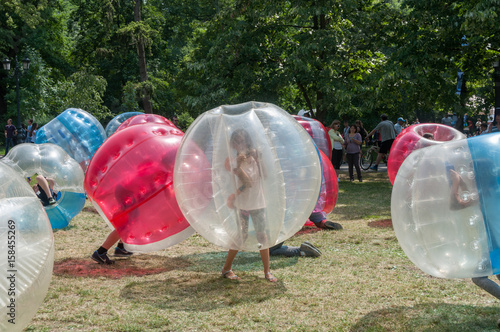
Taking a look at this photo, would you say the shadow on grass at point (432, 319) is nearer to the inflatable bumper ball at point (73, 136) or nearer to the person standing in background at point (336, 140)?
the inflatable bumper ball at point (73, 136)

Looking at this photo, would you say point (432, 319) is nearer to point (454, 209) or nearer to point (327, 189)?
point (454, 209)

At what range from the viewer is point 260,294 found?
17.1ft

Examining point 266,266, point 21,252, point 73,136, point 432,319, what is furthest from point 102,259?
point 73,136

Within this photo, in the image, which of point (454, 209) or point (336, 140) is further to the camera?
point (336, 140)

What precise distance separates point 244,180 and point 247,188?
0.27 feet

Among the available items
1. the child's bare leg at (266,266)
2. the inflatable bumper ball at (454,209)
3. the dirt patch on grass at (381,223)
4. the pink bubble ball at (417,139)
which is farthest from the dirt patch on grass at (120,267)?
the pink bubble ball at (417,139)

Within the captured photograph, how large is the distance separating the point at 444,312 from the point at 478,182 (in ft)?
4.36

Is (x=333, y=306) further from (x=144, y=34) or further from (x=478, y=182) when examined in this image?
(x=144, y=34)

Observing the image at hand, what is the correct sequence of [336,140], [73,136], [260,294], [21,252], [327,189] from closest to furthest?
[21,252] < [260,294] < [327,189] < [73,136] < [336,140]

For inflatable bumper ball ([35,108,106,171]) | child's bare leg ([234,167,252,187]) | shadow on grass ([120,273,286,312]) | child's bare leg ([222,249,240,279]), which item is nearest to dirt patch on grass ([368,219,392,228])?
shadow on grass ([120,273,286,312])

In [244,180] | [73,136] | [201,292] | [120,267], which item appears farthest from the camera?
[73,136]

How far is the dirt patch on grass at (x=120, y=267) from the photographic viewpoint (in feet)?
20.0

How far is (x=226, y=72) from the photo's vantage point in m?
18.5

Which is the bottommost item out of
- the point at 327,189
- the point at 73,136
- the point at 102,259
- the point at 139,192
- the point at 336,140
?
the point at 336,140
